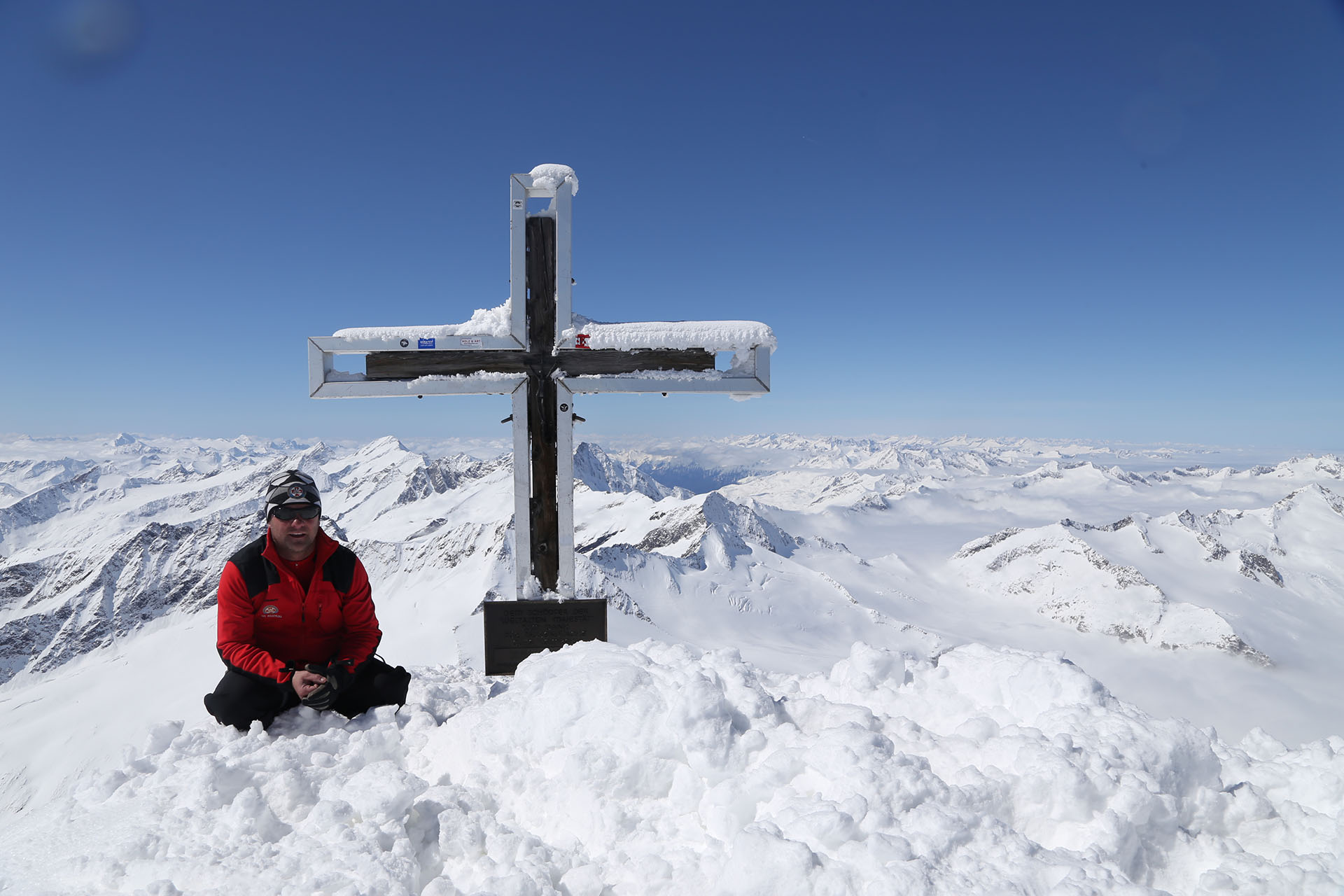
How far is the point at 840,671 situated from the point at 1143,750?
1.84m

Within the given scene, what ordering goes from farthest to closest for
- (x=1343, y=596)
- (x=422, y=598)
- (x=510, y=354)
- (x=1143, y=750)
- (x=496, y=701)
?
(x=1343, y=596) < (x=422, y=598) < (x=510, y=354) < (x=496, y=701) < (x=1143, y=750)

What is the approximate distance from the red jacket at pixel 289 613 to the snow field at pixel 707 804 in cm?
56

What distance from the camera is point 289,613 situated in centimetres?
443

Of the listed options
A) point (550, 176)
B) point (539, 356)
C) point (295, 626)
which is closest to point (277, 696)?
point (295, 626)

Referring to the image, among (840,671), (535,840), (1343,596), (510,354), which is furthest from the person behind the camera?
(1343,596)

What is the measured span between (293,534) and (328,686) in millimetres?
1088

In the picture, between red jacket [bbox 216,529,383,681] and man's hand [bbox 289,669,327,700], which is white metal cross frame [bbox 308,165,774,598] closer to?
red jacket [bbox 216,529,383,681]

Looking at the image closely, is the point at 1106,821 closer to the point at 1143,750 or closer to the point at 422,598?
the point at 1143,750

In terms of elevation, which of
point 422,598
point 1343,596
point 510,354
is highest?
point 510,354

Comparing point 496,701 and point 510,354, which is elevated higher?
point 510,354

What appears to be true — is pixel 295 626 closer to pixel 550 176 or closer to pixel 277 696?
pixel 277 696

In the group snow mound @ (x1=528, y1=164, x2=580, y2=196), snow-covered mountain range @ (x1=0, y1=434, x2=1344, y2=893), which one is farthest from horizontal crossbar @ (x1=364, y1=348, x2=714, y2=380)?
snow-covered mountain range @ (x1=0, y1=434, x2=1344, y2=893)

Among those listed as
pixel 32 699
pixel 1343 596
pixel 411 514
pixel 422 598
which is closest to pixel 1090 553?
pixel 1343 596

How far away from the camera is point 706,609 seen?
103188 mm
